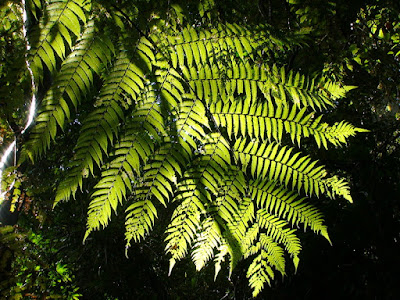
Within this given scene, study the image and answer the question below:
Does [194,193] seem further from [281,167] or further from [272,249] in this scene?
[272,249]

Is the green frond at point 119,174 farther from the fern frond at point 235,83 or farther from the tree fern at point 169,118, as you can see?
the fern frond at point 235,83

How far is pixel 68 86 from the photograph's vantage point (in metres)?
0.89

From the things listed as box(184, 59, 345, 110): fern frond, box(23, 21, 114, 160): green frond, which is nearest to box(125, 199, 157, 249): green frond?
box(23, 21, 114, 160): green frond

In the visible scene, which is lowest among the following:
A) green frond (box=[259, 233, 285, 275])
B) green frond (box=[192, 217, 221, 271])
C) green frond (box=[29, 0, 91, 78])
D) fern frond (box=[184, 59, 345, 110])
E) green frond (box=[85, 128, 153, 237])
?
green frond (box=[259, 233, 285, 275])

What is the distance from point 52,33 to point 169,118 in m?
0.48

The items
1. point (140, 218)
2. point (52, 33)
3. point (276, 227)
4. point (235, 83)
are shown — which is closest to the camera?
point (52, 33)

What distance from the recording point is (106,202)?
0.91 m

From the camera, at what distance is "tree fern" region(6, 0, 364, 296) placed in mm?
885

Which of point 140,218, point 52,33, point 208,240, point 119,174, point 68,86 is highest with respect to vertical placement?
point 52,33

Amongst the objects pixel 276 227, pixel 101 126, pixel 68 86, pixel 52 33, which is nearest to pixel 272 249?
pixel 276 227

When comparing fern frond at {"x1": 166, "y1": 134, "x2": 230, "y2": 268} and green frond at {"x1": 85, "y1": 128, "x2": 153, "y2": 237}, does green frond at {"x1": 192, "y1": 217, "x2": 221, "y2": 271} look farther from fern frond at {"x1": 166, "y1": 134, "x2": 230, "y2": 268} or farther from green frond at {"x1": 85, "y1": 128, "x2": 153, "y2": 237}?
green frond at {"x1": 85, "y1": 128, "x2": 153, "y2": 237}

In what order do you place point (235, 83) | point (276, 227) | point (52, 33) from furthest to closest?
point (276, 227), point (235, 83), point (52, 33)

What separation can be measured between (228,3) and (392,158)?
3751 millimetres

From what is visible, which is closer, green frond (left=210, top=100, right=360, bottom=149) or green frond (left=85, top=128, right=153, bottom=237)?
green frond (left=85, top=128, right=153, bottom=237)
